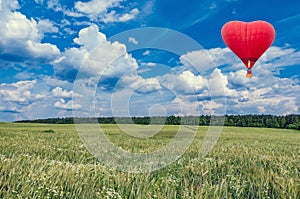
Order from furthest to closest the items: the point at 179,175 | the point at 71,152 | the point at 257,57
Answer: the point at 257,57
the point at 71,152
the point at 179,175

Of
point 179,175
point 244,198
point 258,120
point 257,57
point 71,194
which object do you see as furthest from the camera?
point 258,120

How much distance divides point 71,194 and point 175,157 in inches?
195

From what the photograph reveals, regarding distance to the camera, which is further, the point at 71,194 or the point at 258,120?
the point at 258,120

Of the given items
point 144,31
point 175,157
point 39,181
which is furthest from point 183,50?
point 39,181

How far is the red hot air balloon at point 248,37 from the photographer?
2169cm

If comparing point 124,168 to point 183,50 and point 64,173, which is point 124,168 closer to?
point 64,173

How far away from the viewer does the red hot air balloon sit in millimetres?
21688

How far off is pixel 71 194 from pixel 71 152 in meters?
5.84

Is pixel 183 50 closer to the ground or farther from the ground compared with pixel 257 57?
closer to the ground

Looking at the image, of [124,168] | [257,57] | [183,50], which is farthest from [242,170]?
[257,57]

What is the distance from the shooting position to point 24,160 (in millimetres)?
7961

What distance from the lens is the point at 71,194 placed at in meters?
5.55

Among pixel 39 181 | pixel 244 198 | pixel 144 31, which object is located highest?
pixel 144 31

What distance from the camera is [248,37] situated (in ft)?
71.3
